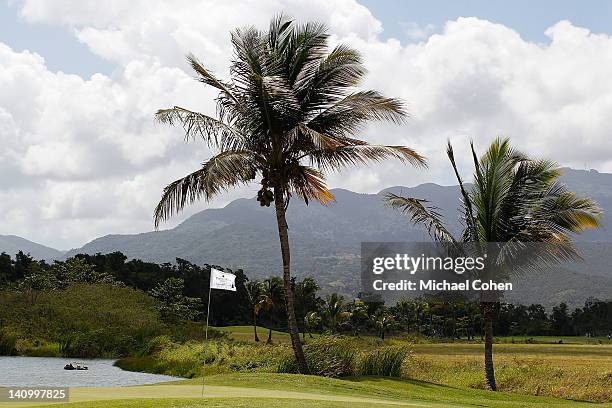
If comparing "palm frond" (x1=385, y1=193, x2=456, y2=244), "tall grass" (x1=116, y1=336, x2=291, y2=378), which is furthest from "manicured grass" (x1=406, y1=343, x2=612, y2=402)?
"tall grass" (x1=116, y1=336, x2=291, y2=378)

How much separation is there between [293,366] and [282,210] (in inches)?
210

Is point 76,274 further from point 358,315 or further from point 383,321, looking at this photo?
point 383,321

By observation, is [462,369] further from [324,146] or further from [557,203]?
[324,146]

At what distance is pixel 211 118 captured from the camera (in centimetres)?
2591

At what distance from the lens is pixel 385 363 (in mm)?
27125

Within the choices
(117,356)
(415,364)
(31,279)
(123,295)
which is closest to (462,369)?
→ (415,364)

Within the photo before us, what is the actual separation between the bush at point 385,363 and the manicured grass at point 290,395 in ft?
5.47

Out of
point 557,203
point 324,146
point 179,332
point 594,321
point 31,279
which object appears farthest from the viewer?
point 594,321

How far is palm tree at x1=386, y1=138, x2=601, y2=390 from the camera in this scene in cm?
2750

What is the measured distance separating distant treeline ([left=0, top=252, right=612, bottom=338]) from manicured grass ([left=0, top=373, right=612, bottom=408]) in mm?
63980

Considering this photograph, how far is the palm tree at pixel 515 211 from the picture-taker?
27500mm

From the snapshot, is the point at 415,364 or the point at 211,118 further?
the point at 415,364

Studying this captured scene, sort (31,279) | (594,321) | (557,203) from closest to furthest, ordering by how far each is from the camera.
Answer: (557,203)
(31,279)
(594,321)

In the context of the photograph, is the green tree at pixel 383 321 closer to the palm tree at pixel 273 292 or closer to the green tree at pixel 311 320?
the green tree at pixel 311 320
